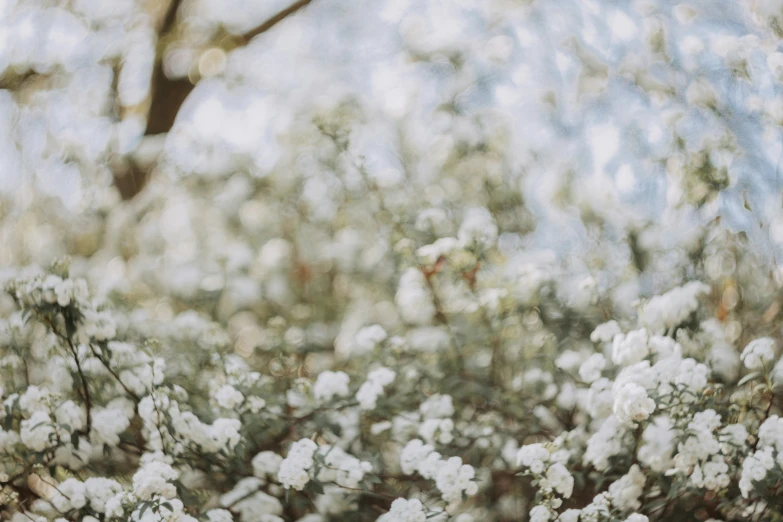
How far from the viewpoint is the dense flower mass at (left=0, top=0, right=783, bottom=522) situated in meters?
1.85

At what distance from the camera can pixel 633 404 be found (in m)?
1.62

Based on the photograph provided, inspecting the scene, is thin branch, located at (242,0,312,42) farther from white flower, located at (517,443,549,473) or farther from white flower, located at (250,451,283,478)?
white flower, located at (517,443,549,473)

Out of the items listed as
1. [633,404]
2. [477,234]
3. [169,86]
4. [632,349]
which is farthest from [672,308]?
[169,86]

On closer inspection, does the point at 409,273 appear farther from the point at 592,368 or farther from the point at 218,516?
the point at 218,516

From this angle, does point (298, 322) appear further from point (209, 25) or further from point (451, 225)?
point (209, 25)

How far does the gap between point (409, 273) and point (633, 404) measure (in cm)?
103

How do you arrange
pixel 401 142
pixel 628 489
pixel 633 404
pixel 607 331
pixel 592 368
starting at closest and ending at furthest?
pixel 633 404 → pixel 628 489 → pixel 592 368 → pixel 607 331 → pixel 401 142

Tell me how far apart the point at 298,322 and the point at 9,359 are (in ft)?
4.08

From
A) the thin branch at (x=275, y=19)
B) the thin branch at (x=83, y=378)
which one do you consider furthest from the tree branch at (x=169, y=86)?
the thin branch at (x=83, y=378)

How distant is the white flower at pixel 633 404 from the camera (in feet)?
5.31

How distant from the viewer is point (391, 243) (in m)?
2.66

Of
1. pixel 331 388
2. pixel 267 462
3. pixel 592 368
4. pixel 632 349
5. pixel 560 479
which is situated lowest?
pixel 267 462

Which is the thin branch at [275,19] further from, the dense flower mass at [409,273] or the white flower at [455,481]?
the white flower at [455,481]

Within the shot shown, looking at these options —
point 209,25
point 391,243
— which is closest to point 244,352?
point 391,243
